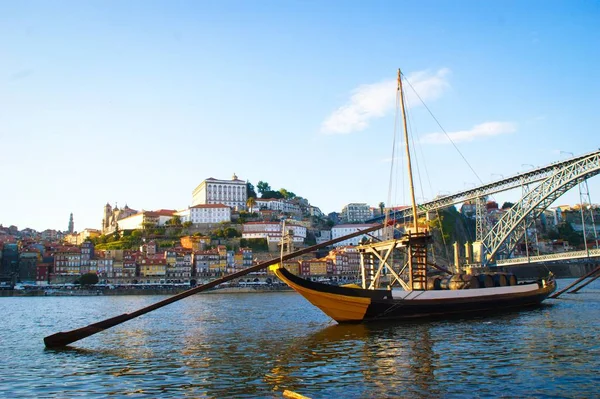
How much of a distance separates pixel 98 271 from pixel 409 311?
91.0 meters

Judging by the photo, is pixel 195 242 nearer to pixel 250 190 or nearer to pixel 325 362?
pixel 250 190

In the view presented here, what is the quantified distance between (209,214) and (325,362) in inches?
4813

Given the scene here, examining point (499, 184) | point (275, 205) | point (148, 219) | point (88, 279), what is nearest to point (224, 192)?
point (275, 205)

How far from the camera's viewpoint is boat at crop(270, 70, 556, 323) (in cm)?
2623

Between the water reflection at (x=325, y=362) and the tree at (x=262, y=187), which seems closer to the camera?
the water reflection at (x=325, y=362)

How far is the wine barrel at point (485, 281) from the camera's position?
1282 inches

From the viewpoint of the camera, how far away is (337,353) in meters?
18.4

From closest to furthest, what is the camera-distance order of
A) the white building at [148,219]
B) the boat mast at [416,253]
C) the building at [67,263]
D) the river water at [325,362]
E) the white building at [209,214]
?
the river water at [325,362], the boat mast at [416,253], the building at [67,263], the white building at [209,214], the white building at [148,219]

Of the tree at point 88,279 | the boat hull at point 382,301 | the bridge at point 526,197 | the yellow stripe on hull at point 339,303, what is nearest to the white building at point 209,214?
the tree at point 88,279

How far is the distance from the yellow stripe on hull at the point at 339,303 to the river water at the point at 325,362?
68 cm

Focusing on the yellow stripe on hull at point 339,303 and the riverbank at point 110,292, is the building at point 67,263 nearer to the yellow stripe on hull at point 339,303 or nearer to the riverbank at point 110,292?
the riverbank at point 110,292

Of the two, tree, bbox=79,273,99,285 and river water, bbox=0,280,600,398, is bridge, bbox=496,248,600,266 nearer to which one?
river water, bbox=0,280,600,398

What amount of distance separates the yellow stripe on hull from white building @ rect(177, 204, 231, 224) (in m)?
111

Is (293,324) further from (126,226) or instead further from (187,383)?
(126,226)
